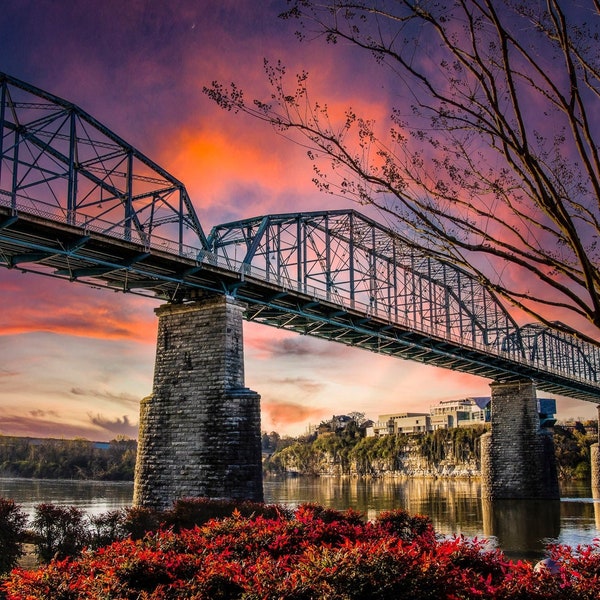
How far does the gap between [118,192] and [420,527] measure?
26.2m

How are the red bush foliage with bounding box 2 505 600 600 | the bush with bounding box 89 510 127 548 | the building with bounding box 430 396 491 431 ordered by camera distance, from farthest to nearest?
the building with bounding box 430 396 491 431 < the bush with bounding box 89 510 127 548 < the red bush foliage with bounding box 2 505 600 600

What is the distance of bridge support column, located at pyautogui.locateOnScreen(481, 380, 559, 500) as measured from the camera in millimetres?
65062

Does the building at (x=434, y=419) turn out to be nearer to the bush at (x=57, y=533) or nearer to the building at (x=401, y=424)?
the building at (x=401, y=424)

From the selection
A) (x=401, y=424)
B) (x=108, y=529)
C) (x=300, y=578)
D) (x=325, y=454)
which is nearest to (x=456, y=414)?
(x=401, y=424)

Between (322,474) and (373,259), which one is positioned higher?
(373,259)

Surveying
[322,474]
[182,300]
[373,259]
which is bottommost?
[322,474]

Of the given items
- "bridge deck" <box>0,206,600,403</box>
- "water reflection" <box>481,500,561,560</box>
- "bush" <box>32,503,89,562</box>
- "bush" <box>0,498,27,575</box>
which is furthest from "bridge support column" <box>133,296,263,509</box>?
"bush" <box>0,498,27,575</box>

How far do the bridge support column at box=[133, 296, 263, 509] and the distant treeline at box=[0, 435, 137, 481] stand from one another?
3185 inches

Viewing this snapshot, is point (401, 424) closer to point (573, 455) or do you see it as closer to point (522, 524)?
point (573, 455)

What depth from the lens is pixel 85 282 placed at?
113 ft

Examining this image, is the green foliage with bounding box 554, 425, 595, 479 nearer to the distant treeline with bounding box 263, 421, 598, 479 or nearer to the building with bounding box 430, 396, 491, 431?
the distant treeline with bounding box 263, 421, 598, 479

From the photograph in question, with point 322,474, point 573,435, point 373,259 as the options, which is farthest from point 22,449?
point 573,435

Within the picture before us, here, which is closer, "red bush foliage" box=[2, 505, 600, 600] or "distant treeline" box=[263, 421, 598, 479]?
"red bush foliage" box=[2, 505, 600, 600]

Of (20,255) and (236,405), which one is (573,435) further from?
(20,255)
